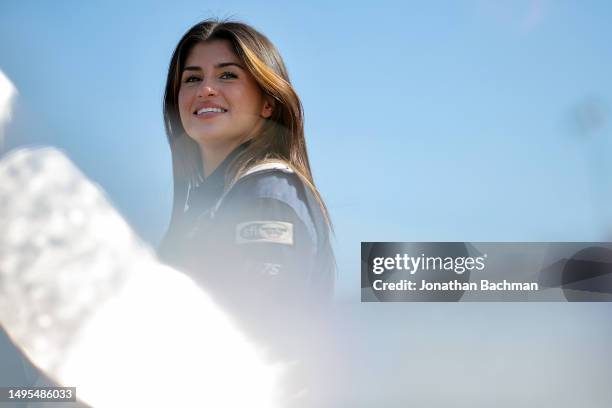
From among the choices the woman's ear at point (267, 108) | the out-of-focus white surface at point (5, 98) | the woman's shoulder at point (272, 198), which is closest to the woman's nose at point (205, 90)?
the woman's ear at point (267, 108)

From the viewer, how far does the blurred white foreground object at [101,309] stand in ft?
7.36

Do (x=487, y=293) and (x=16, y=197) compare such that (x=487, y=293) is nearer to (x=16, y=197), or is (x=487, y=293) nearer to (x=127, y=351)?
(x=127, y=351)

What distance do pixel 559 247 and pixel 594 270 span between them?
0.12m

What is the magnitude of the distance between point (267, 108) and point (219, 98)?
140 mm

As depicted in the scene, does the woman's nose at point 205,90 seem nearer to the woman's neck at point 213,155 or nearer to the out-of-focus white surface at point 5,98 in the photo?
the woman's neck at point 213,155

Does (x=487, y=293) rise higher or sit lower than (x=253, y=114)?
lower

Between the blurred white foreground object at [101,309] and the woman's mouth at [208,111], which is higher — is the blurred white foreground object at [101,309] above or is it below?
below

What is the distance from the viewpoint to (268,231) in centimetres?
205

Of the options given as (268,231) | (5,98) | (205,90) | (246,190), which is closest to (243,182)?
(246,190)

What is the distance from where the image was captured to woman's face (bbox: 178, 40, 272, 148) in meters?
2.24

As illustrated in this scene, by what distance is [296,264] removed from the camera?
205 cm

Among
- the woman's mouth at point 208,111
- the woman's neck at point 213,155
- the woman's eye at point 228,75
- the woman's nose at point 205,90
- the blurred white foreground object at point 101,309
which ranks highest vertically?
the woman's eye at point 228,75

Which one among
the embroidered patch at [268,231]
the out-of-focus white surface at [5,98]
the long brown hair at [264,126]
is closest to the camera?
the embroidered patch at [268,231]

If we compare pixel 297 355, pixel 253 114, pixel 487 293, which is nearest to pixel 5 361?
pixel 297 355
